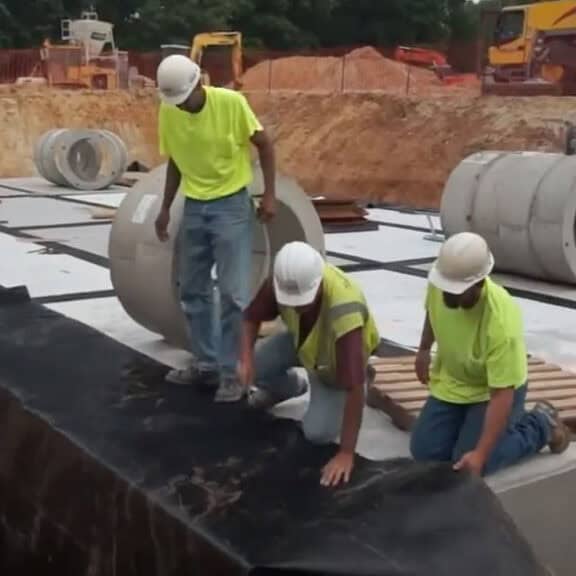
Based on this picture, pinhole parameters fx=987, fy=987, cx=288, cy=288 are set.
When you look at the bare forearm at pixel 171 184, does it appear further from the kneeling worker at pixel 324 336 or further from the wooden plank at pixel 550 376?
the wooden plank at pixel 550 376

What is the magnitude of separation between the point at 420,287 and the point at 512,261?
1.08 m

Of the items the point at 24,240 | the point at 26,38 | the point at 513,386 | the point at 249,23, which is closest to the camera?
the point at 513,386

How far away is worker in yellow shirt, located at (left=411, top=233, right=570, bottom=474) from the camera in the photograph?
381 centimetres

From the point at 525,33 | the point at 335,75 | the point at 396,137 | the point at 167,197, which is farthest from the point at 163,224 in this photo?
the point at 335,75

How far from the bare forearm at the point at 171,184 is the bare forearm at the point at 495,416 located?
236 cm

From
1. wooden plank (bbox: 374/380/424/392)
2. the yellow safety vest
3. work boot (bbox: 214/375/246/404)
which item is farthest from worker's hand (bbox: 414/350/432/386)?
work boot (bbox: 214/375/246/404)

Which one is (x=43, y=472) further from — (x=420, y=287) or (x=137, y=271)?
(x=420, y=287)

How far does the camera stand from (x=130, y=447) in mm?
4363

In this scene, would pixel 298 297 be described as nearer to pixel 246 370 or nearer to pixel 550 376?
pixel 246 370

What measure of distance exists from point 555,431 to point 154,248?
270cm

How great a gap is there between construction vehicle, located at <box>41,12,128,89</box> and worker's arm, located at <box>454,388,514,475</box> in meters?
25.7

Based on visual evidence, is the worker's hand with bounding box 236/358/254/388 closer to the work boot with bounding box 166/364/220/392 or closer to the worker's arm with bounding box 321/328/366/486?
the worker's arm with bounding box 321/328/366/486

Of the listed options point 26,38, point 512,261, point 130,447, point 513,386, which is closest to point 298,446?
point 130,447

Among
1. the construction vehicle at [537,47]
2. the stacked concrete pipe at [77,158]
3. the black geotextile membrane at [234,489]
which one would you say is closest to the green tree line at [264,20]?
the construction vehicle at [537,47]
